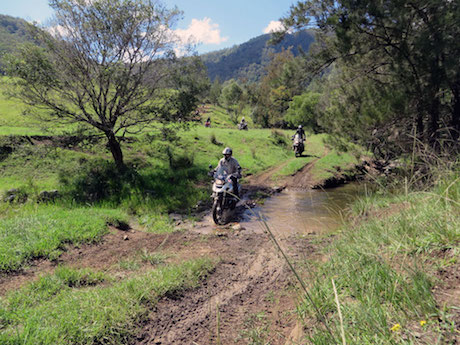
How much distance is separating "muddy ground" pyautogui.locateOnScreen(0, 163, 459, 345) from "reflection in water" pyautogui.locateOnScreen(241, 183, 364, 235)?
0.99 metres

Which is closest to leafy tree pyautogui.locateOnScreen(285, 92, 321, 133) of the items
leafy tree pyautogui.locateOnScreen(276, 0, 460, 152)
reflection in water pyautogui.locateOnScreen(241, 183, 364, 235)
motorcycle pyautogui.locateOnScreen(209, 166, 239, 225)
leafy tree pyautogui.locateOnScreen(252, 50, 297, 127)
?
leafy tree pyautogui.locateOnScreen(252, 50, 297, 127)

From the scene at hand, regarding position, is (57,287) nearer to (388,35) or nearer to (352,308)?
(352,308)

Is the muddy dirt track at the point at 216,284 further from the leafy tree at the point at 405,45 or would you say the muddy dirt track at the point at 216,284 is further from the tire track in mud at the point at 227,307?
the leafy tree at the point at 405,45

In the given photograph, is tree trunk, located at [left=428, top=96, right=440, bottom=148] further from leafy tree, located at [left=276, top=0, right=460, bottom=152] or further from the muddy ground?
the muddy ground

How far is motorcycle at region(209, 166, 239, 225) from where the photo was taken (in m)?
8.06

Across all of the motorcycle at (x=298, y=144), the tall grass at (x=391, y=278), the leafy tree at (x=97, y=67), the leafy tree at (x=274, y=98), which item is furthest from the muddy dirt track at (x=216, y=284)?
the leafy tree at (x=274, y=98)

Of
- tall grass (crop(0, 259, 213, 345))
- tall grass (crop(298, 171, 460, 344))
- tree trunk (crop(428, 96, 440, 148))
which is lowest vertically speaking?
tall grass (crop(0, 259, 213, 345))

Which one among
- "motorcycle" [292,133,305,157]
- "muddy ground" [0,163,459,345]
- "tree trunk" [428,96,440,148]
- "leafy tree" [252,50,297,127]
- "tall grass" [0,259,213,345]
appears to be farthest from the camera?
"leafy tree" [252,50,297,127]

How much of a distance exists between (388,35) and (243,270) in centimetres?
996

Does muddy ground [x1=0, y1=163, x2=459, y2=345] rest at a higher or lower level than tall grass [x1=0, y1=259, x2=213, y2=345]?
lower

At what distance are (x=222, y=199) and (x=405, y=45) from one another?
838 cm

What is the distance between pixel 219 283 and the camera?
14.3 ft

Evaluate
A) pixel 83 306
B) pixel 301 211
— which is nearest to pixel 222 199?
pixel 301 211

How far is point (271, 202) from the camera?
35.4ft
